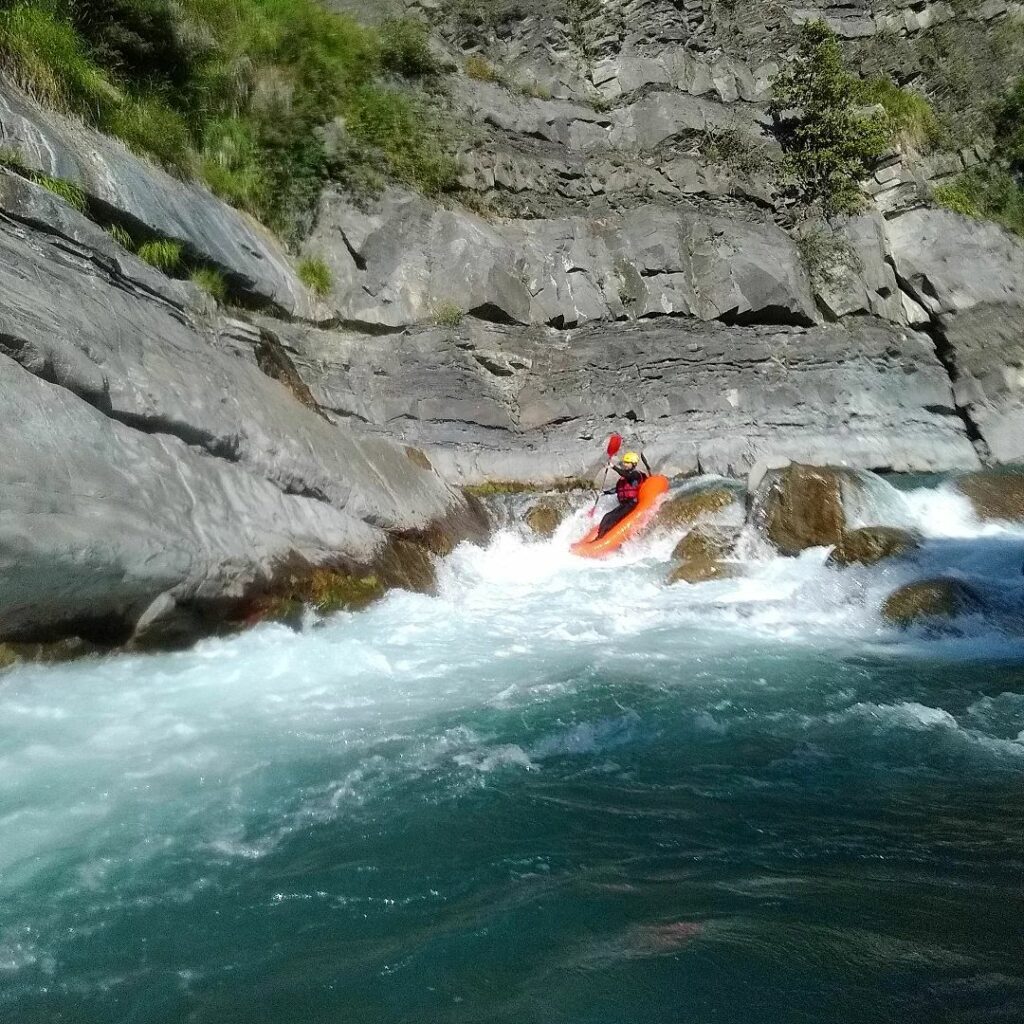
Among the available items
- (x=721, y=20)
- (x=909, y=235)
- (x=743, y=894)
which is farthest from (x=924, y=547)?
(x=721, y=20)

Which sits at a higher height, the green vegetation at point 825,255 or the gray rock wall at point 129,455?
the green vegetation at point 825,255

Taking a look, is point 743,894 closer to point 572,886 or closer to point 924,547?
point 572,886

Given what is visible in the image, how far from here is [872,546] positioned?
6.34 metres

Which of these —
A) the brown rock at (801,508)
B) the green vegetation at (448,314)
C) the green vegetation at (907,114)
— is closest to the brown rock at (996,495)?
the brown rock at (801,508)

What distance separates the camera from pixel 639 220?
15.5 meters

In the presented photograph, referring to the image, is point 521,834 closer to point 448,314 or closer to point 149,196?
point 149,196

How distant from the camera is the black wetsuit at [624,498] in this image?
9.39 m

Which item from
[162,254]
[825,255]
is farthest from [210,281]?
[825,255]

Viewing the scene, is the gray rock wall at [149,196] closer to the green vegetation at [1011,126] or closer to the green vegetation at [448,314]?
the green vegetation at [448,314]

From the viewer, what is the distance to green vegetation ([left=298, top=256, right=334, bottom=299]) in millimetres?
12688

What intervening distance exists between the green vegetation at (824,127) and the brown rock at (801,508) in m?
11.0

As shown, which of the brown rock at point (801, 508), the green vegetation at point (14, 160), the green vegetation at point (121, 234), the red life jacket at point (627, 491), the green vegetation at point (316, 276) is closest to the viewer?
the green vegetation at point (14, 160)

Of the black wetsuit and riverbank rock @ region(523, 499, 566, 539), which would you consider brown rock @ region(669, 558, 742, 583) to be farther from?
riverbank rock @ region(523, 499, 566, 539)

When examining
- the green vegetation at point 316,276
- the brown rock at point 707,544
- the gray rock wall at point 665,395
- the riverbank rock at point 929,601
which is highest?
the green vegetation at point 316,276
